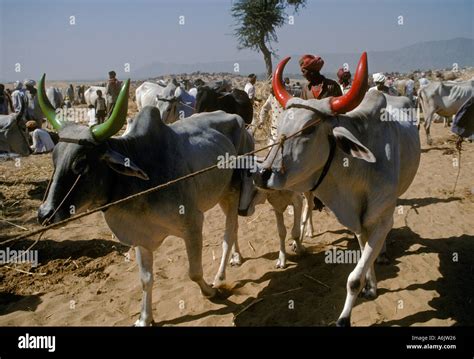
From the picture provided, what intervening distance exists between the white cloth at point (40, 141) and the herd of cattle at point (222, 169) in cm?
723

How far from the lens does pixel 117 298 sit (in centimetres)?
457

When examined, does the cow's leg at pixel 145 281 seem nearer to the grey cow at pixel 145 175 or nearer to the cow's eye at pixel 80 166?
the grey cow at pixel 145 175

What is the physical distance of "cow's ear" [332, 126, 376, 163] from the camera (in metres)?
2.99

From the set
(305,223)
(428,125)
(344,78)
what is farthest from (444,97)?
(305,223)

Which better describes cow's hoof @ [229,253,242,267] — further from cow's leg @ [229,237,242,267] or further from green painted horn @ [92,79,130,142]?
green painted horn @ [92,79,130,142]

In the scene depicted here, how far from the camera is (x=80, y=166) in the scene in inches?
118

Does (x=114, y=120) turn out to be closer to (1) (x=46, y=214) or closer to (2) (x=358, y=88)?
(1) (x=46, y=214)

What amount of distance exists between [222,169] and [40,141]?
776 centimetres

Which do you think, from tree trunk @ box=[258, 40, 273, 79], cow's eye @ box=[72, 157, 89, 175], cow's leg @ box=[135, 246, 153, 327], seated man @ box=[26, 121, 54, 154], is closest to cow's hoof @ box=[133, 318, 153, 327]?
cow's leg @ box=[135, 246, 153, 327]

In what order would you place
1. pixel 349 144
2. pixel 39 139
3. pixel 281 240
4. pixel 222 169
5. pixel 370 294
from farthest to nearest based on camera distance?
pixel 39 139 < pixel 281 240 < pixel 222 169 < pixel 370 294 < pixel 349 144

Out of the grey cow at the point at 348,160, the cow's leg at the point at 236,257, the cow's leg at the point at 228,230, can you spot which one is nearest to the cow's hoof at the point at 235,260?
the cow's leg at the point at 236,257
